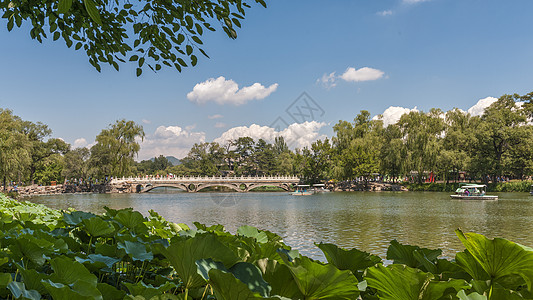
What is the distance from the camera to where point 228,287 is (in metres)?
0.65

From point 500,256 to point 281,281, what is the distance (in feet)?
1.79

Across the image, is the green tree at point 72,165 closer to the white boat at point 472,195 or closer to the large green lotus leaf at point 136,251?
the white boat at point 472,195

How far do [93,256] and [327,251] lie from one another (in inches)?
30.8

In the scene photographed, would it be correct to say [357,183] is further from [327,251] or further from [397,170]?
[327,251]

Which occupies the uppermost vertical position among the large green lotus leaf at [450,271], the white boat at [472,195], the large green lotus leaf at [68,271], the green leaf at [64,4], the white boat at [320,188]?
the green leaf at [64,4]

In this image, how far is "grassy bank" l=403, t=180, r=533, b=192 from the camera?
3606cm

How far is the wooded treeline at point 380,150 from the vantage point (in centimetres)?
3491

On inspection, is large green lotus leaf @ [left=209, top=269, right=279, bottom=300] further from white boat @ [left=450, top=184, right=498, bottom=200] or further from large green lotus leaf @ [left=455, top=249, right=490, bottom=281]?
white boat @ [left=450, top=184, right=498, bottom=200]

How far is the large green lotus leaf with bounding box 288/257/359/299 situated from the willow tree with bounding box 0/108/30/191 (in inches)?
1203

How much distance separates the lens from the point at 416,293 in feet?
2.37

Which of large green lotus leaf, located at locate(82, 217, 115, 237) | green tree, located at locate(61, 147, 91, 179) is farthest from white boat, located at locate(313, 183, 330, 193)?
large green lotus leaf, located at locate(82, 217, 115, 237)

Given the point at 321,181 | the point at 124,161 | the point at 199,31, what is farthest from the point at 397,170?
the point at 199,31

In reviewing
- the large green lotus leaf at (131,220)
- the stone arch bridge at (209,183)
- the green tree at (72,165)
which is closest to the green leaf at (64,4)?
the large green lotus leaf at (131,220)

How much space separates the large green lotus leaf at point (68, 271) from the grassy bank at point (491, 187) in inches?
1675
